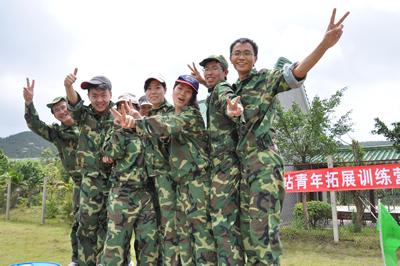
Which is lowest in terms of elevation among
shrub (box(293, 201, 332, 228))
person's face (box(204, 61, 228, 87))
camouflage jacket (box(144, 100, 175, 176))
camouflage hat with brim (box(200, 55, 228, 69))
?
shrub (box(293, 201, 332, 228))

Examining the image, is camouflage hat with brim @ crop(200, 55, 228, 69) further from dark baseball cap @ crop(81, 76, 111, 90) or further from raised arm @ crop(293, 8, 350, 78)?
dark baseball cap @ crop(81, 76, 111, 90)

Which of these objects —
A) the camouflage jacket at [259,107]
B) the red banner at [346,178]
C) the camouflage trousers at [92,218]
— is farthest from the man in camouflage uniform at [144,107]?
the red banner at [346,178]

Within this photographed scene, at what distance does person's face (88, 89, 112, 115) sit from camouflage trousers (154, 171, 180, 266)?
124 centimetres

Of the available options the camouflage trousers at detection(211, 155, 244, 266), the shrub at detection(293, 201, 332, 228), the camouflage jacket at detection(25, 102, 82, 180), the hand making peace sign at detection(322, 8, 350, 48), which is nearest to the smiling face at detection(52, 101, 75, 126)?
the camouflage jacket at detection(25, 102, 82, 180)

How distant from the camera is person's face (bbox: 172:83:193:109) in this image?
323 centimetres

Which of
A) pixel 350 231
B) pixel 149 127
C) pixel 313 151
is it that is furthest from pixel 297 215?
pixel 149 127

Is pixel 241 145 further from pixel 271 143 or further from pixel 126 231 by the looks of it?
pixel 126 231

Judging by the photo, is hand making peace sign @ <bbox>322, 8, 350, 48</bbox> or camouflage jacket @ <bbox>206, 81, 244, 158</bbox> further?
camouflage jacket @ <bbox>206, 81, 244, 158</bbox>

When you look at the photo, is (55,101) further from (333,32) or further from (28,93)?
(333,32)

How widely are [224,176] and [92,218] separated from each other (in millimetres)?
1914

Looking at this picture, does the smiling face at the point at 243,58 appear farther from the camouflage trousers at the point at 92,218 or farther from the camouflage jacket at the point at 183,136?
the camouflage trousers at the point at 92,218

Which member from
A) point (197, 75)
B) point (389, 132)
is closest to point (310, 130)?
point (389, 132)

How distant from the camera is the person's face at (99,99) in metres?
3.80

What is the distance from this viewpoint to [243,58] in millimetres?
2955
